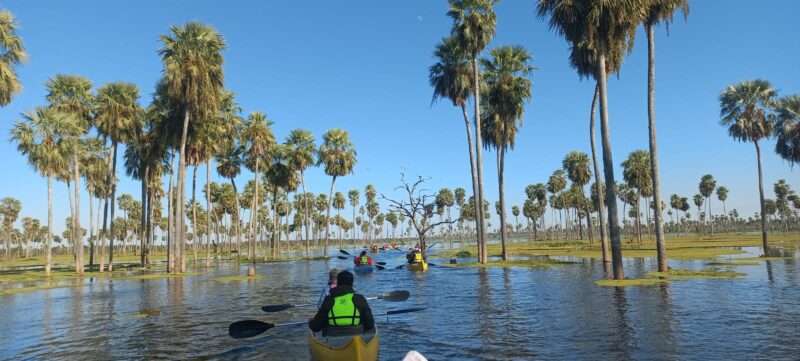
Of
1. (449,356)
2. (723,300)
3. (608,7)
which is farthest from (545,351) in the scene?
(608,7)

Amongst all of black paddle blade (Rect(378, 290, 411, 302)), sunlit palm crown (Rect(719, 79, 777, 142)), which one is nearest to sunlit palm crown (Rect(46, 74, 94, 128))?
black paddle blade (Rect(378, 290, 411, 302))

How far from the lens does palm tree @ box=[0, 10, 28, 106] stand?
30203 millimetres

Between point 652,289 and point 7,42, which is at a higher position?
point 7,42

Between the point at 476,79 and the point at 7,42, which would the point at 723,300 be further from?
the point at 7,42

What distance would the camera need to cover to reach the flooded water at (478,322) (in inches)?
460

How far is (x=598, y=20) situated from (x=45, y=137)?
142ft

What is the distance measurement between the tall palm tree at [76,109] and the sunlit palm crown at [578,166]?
67.3 meters

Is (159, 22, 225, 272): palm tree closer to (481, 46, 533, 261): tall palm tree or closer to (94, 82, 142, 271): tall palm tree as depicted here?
(94, 82, 142, 271): tall palm tree

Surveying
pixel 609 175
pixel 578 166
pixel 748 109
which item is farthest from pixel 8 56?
pixel 578 166

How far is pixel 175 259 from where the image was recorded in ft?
134

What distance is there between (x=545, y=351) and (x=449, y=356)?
7.56 feet

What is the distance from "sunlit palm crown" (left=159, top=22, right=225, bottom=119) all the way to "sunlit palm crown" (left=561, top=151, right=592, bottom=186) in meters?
58.5

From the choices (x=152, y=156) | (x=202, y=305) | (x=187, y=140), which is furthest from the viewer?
(x=152, y=156)

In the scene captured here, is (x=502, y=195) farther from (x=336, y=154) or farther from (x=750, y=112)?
(x=336, y=154)
